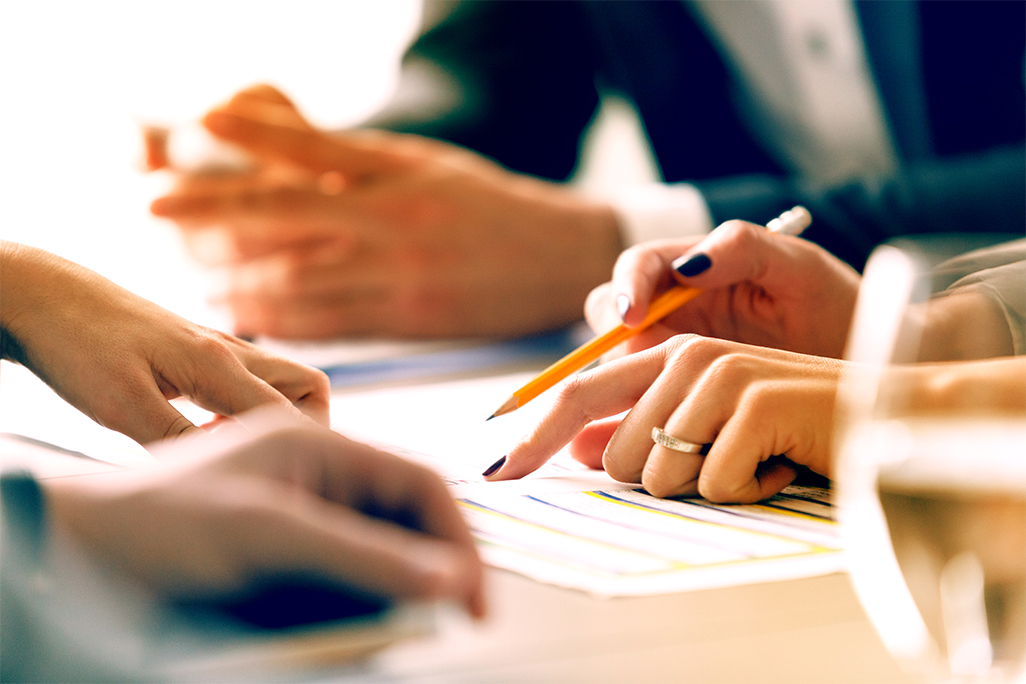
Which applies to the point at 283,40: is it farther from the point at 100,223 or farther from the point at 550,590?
the point at 550,590

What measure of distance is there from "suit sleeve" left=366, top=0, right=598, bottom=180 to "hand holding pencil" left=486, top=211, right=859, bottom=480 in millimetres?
831

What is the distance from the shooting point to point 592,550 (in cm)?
29

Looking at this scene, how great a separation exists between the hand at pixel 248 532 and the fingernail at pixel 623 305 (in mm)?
251

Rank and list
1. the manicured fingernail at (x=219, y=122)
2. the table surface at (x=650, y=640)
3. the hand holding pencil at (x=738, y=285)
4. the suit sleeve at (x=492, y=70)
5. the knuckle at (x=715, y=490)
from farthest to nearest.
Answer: the suit sleeve at (x=492, y=70), the manicured fingernail at (x=219, y=122), the hand holding pencil at (x=738, y=285), the knuckle at (x=715, y=490), the table surface at (x=650, y=640)

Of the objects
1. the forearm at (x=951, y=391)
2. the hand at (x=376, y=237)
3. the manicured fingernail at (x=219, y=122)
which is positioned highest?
the manicured fingernail at (x=219, y=122)

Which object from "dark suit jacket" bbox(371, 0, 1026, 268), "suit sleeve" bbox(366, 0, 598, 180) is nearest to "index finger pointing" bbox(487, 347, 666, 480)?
"dark suit jacket" bbox(371, 0, 1026, 268)

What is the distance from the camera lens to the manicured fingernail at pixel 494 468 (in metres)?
0.40

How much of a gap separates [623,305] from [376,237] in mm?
535

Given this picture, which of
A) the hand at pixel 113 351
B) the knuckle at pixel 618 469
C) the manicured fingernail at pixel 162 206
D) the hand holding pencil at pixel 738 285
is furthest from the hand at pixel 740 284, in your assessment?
the manicured fingernail at pixel 162 206

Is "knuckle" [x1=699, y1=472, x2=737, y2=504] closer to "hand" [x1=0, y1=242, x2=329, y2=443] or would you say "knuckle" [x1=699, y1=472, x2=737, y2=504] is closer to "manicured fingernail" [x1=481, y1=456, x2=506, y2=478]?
"manicured fingernail" [x1=481, y1=456, x2=506, y2=478]

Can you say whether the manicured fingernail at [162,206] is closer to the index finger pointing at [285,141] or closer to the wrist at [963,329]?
the index finger pointing at [285,141]

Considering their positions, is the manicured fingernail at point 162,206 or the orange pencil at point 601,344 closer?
the orange pencil at point 601,344

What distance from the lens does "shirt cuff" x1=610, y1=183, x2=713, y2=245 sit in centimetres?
94

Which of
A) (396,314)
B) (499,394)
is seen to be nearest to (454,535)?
(499,394)
